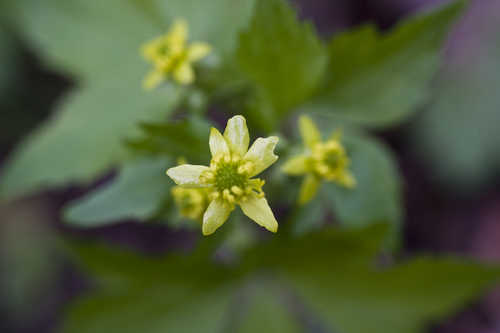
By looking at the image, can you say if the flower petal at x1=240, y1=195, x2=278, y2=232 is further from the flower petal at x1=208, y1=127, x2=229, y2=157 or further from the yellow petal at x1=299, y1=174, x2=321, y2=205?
the yellow petal at x1=299, y1=174, x2=321, y2=205

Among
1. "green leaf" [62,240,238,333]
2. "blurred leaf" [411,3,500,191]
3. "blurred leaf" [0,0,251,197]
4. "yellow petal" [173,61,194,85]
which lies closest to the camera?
"yellow petal" [173,61,194,85]

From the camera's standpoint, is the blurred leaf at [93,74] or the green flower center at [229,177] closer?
the green flower center at [229,177]

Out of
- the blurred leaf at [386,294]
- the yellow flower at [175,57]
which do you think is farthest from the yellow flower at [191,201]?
the blurred leaf at [386,294]

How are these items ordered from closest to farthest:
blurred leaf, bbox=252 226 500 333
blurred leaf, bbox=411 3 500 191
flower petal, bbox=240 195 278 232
A: flower petal, bbox=240 195 278 232
blurred leaf, bbox=252 226 500 333
blurred leaf, bbox=411 3 500 191

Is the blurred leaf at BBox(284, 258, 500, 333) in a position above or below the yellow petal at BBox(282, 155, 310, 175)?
below

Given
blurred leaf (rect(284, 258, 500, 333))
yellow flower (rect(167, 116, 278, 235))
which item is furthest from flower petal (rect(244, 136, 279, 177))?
blurred leaf (rect(284, 258, 500, 333))

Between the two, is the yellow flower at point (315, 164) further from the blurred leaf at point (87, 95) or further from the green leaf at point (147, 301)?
the green leaf at point (147, 301)

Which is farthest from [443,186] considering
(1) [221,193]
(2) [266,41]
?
(1) [221,193]

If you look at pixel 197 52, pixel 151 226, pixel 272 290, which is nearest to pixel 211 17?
pixel 197 52
